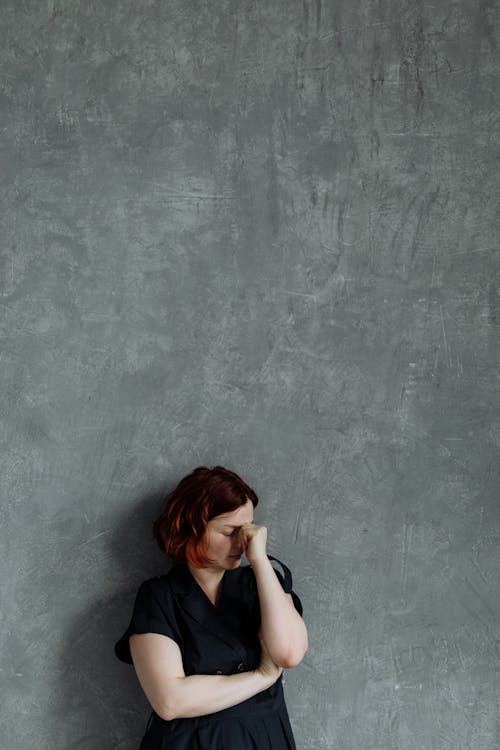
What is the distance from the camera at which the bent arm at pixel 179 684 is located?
2232 mm

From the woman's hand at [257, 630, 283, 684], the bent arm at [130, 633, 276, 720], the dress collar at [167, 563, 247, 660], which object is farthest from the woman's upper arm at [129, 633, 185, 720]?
the woman's hand at [257, 630, 283, 684]

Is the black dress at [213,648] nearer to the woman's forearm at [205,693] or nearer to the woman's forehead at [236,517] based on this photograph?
the woman's forearm at [205,693]

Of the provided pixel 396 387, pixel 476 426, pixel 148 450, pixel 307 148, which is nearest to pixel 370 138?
pixel 307 148

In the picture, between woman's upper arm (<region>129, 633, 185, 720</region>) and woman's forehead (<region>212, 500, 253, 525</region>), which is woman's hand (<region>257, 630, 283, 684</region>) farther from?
woman's forehead (<region>212, 500, 253, 525</region>)

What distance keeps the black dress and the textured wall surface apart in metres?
0.18

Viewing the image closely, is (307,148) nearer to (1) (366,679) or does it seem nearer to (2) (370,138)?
(2) (370,138)

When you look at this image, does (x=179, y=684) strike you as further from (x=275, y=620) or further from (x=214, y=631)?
(x=275, y=620)

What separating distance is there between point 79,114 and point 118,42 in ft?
0.80

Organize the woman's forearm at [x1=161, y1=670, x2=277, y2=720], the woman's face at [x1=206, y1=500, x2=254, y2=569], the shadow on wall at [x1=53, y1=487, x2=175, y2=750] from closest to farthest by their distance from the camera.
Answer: the woman's forearm at [x1=161, y1=670, x2=277, y2=720] < the woman's face at [x1=206, y1=500, x2=254, y2=569] < the shadow on wall at [x1=53, y1=487, x2=175, y2=750]

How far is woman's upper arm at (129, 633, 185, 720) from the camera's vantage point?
224cm

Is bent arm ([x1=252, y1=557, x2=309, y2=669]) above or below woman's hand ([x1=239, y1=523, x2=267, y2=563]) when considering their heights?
below

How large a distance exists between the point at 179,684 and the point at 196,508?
18.0 inches

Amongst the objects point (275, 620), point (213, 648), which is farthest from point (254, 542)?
point (213, 648)

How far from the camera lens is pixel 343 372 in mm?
2574
